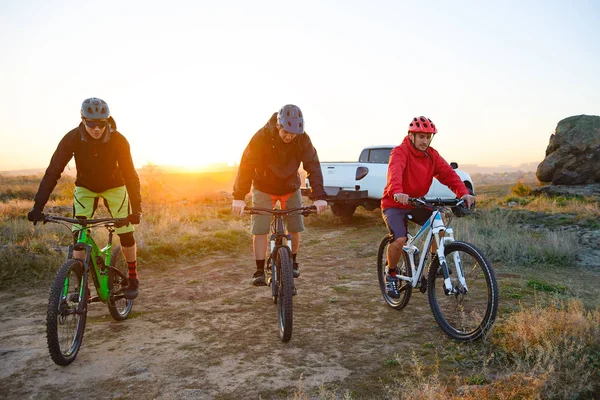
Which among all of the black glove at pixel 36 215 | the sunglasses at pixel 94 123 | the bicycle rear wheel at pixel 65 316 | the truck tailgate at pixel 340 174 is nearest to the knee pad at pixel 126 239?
the bicycle rear wheel at pixel 65 316

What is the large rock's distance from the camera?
19281 millimetres

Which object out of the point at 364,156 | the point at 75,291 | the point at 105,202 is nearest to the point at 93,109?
the point at 105,202

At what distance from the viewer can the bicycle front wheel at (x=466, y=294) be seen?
4008 millimetres

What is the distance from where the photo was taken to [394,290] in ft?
17.0

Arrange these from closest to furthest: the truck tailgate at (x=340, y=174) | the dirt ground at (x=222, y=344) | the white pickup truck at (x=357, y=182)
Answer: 1. the dirt ground at (x=222, y=344)
2. the white pickup truck at (x=357, y=182)
3. the truck tailgate at (x=340, y=174)

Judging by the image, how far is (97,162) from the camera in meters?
4.75

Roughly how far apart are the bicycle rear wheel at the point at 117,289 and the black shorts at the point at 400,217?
3052mm

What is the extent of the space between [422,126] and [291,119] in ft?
4.75

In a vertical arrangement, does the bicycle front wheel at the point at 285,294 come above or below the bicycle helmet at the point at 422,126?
below

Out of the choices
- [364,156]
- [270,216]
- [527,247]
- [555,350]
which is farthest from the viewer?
[364,156]

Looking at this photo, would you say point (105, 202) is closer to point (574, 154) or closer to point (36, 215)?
point (36, 215)

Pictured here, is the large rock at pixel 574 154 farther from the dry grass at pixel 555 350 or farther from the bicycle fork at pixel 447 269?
the bicycle fork at pixel 447 269

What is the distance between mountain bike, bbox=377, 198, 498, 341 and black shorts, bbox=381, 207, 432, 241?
245 mm

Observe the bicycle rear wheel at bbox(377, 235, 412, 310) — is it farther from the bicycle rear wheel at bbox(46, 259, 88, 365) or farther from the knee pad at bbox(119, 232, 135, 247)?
the bicycle rear wheel at bbox(46, 259, 88, 365)
